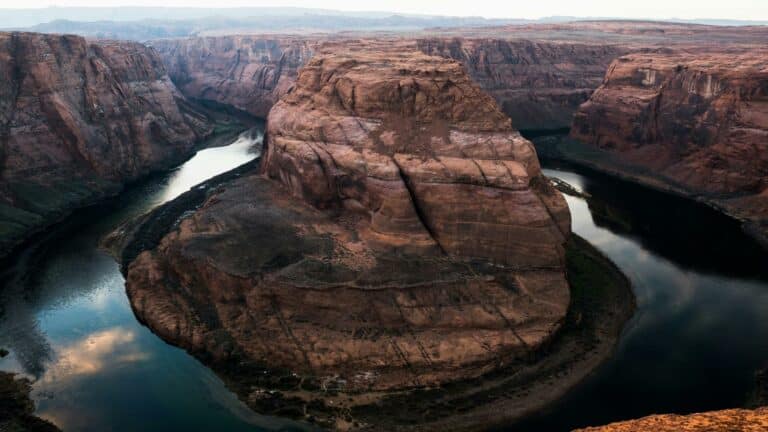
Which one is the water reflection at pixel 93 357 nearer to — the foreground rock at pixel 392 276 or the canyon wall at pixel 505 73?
the foreground rock at pixel 392 276

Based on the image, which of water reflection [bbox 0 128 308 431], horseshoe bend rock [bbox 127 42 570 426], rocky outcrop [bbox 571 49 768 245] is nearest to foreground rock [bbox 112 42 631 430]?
horseshoe bend rock [bbox 127 42 570 426]

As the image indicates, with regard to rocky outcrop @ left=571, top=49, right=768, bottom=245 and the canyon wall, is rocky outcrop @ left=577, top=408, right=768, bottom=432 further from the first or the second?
the canyon wall

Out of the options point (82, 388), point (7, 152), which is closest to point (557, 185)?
point (82, 388)

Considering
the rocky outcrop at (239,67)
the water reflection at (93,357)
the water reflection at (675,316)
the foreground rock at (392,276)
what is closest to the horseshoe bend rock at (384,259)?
the foreground rock at (392,276)

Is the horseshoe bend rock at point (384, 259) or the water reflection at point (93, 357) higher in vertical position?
the horseshoe bend rock at point (384, 259)

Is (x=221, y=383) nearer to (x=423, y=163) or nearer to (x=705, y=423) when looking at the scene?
(x=423, y=163)

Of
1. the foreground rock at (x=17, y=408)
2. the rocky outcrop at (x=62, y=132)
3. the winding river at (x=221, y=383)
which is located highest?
the rocky outcrop at (x=62, y=132)

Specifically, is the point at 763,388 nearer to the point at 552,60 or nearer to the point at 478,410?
the point at 478,410
